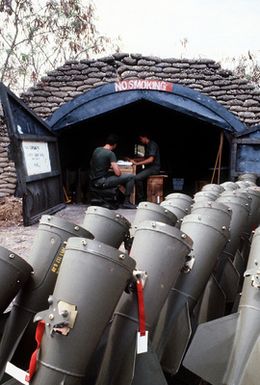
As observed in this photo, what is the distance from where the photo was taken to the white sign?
7.15 meters

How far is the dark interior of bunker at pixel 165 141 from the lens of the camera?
11.3 meters

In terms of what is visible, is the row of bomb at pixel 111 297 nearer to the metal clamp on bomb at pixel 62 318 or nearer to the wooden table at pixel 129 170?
the metal clamp on bomb at pixel 62 318

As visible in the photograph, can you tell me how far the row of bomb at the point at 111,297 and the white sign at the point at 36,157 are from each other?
472 centimetres

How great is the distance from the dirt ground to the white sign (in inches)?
30.9

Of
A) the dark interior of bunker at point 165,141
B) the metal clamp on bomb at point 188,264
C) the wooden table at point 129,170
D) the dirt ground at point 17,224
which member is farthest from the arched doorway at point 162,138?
the metal clamp on bomb at point 188,264

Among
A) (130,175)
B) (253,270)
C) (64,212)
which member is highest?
(253,270)

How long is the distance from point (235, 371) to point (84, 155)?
34.3 feet

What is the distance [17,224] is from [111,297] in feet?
18.2

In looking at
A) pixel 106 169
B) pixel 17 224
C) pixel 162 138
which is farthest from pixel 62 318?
pixel 162 138

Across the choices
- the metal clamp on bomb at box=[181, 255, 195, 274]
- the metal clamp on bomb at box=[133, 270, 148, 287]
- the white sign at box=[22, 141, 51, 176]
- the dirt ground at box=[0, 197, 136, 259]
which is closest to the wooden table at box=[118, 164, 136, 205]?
the dirt ground at box=[0, 197, 136, 259]

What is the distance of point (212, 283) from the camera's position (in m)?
2.83

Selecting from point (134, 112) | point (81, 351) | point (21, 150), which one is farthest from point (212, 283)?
point (134, 112)

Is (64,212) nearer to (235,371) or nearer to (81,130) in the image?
(81,130)

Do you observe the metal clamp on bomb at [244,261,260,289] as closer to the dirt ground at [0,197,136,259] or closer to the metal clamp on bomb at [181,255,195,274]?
the metal clamp on bomb at [181,255,195,274]
